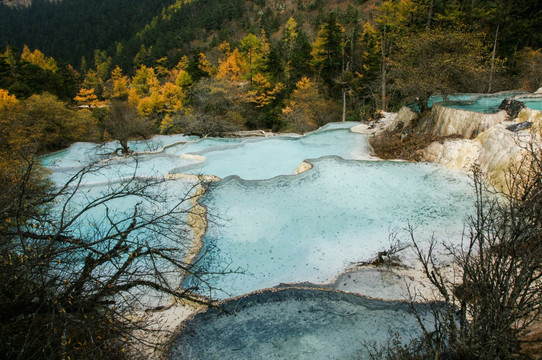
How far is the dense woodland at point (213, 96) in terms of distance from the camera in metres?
3.14

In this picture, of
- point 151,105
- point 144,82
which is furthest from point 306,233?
point 144,82

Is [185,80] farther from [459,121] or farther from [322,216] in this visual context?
[322,216]

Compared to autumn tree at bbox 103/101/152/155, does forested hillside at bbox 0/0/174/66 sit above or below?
above

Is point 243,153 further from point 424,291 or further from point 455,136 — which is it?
point 424,291

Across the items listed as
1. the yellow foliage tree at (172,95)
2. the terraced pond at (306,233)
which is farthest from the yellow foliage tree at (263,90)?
the terraced pond at (306,233)

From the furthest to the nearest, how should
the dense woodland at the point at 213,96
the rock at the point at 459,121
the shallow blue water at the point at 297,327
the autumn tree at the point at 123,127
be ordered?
the autumn tree at the point at 123,127
the rock at the point at 459,121
the shallow blue water at the point at 297,327
the dense woodland at the point at 213,96

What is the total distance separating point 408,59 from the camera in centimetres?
1340

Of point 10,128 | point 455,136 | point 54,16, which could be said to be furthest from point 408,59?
point 54,16

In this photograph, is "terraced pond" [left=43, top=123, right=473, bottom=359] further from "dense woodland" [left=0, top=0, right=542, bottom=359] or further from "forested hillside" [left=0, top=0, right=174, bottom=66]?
"forested hillside" [left=0, top=0, right=174, bottom=66]

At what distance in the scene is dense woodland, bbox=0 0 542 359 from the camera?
3.14 metres

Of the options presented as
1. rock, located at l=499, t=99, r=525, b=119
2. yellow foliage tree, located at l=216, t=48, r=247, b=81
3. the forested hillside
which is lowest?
rock, located at l=499, t=99, r=525, b=119

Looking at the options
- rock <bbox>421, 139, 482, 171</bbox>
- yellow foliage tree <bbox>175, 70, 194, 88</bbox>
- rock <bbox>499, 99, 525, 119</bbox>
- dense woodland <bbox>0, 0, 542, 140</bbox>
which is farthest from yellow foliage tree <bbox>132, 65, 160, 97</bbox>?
rock <bbox>499, 99, 525, 119</bbox>

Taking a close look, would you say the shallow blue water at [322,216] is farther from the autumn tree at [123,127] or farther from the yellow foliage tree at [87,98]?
the yellow foliage tree at [87,98]

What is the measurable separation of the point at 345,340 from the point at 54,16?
4924 inches
